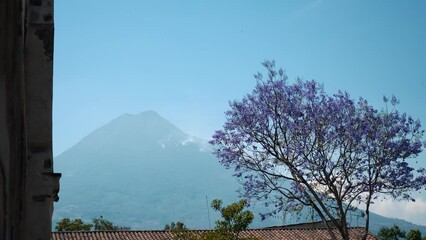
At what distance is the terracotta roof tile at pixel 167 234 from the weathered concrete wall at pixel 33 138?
66.7ft

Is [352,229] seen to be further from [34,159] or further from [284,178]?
[34,159]

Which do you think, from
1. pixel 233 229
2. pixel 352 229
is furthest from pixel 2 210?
pixel 352 229

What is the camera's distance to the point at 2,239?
3.30 meters

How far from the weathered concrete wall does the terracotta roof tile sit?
20327mm

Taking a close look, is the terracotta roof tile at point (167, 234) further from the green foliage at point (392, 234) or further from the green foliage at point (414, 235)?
the green foliage at point (392, 234)

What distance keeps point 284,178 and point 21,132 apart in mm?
12488

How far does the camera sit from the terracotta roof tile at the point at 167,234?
25688mm

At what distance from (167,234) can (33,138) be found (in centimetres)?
2305

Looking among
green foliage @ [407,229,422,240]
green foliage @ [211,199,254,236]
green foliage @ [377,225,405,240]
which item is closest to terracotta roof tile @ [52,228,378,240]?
green foliage @ [407,229,422,240]

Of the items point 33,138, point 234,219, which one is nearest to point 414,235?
point 234,219

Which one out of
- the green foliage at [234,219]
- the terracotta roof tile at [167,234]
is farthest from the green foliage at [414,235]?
the green foliage at [234,219]

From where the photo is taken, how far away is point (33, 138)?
4301mm

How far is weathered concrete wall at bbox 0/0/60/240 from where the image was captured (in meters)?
3.54

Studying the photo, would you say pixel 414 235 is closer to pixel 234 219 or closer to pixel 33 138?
pixel 234 219
